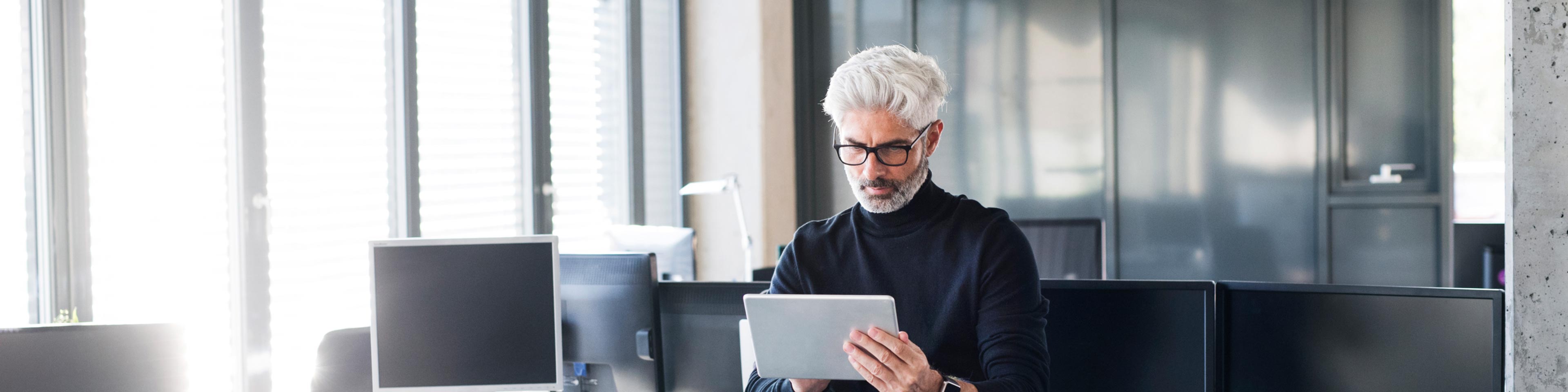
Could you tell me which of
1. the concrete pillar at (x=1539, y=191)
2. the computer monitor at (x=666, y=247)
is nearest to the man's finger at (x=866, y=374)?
the concrete pillar at (x=1539, y=191)

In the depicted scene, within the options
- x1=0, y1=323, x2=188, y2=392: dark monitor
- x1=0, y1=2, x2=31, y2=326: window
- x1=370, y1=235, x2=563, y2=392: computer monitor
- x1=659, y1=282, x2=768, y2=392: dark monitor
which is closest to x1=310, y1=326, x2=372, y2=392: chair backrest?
x1=370, y1=235, x2=563, y2=392: computer monitor

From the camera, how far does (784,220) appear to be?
489cm

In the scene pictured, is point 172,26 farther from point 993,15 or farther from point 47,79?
point 993,15

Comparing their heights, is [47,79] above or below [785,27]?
below

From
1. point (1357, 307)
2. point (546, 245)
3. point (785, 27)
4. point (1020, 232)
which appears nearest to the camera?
point (1020, 232)

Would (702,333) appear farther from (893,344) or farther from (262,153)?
(262,153)

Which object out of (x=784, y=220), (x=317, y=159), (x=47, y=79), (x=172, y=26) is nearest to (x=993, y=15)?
(x=784, y=220)

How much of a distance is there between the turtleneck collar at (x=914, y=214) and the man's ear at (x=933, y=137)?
4 centimetres

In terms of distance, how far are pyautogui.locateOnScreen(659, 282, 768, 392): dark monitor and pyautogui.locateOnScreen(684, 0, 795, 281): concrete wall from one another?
276 centimetres

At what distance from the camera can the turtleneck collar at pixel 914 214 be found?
151cm

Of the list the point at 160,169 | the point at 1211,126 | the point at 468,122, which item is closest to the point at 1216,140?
the point at 1211,126

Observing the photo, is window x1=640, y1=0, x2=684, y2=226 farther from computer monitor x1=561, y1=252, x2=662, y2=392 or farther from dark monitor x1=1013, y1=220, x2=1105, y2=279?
computer monitor x1=561, y1=252, x2=662, y2=392

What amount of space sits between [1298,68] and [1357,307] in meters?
2.65

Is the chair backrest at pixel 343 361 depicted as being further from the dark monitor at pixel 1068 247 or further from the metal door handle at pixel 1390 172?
the metal door handle at pixel 1390 172
